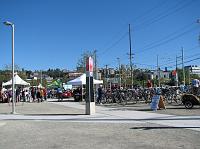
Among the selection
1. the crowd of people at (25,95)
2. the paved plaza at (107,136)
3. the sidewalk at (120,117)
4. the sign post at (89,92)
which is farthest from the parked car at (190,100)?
the crowd of people at (25,95)

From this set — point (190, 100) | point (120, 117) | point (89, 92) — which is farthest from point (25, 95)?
point (120, 117)

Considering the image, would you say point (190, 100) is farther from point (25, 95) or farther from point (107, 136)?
point (25, 95)

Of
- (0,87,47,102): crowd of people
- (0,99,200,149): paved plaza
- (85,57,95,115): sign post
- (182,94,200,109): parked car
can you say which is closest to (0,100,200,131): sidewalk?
(0,99,200,149): paved plaza

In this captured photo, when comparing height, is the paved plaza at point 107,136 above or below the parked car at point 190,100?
below

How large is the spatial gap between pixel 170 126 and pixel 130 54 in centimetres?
5064

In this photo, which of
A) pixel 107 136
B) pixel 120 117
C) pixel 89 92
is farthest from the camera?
pixel 89 92

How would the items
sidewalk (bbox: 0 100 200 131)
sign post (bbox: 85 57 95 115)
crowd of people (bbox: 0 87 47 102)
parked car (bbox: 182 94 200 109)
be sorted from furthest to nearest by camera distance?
crowd of people (bbox: 0 87 47 102), parked car (bbox: 182 94 200 109), sign post (bbox: 85 57 95 115), sidewalk (bbox: 0 100 200 131)

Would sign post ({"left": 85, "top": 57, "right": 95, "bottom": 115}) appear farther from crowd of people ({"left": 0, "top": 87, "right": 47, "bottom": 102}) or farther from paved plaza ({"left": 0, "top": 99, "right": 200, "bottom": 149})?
crowd of people ({"left": 0, "top": 87, "right": 47, "bottom": 102})

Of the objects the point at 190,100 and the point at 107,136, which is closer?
the point at 107,136

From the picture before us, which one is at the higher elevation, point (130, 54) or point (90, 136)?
point (130, 54)

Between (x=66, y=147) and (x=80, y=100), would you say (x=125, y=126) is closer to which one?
(x=66, y=147)

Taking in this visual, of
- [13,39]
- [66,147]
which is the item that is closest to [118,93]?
[13,39]

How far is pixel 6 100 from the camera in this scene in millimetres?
46938

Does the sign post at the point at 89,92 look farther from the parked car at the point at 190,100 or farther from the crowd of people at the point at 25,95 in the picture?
the crowd of people at the point at 25,95
